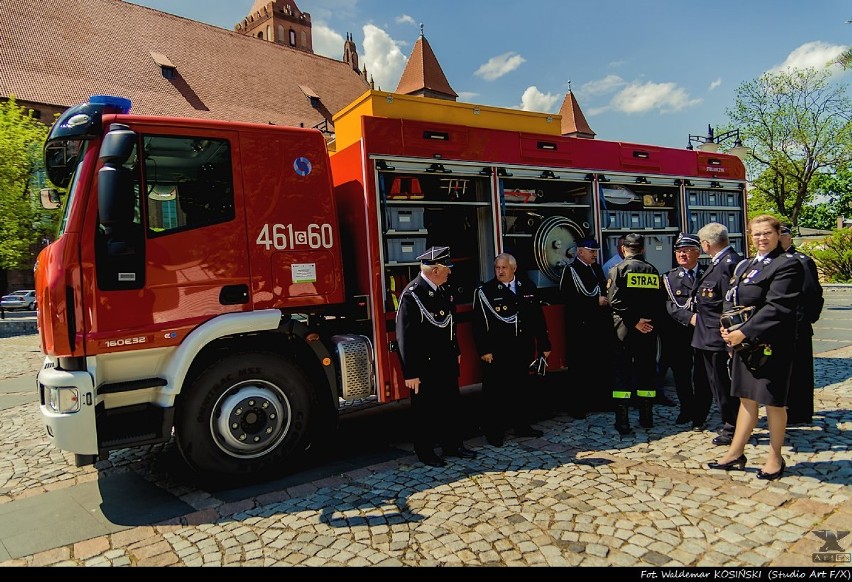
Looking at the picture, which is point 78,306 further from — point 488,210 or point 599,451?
point 599,451

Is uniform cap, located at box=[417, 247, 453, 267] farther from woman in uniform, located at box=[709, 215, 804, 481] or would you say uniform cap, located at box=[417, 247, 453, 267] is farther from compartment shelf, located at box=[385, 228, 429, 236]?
woman in uniform, located at box=[709, 215, 804, 481]

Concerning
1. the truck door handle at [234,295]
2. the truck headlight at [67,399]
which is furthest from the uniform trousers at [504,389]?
the truck headlight at [67,399]

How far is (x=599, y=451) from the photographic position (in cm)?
464

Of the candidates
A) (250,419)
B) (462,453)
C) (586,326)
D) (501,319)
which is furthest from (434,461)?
(586,326)

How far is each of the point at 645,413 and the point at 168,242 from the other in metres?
4.44

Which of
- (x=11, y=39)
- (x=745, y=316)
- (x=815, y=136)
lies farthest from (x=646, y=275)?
(x=11, y=39)

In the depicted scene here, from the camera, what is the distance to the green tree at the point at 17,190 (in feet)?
72.1

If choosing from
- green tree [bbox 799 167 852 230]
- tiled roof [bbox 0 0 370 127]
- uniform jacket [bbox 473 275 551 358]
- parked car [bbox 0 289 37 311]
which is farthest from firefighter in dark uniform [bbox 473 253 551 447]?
green tree [bbox 799 167 852 230]

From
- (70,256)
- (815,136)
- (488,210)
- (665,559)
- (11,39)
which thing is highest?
(11,39)

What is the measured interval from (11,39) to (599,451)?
41.3m

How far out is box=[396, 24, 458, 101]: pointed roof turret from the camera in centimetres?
4372

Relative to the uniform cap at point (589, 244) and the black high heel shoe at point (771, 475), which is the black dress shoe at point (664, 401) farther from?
the black high heel shoe at point (771, 475)

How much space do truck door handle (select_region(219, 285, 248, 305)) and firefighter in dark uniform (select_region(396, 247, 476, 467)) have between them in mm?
1212

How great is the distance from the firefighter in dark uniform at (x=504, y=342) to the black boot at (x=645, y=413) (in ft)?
3.37
